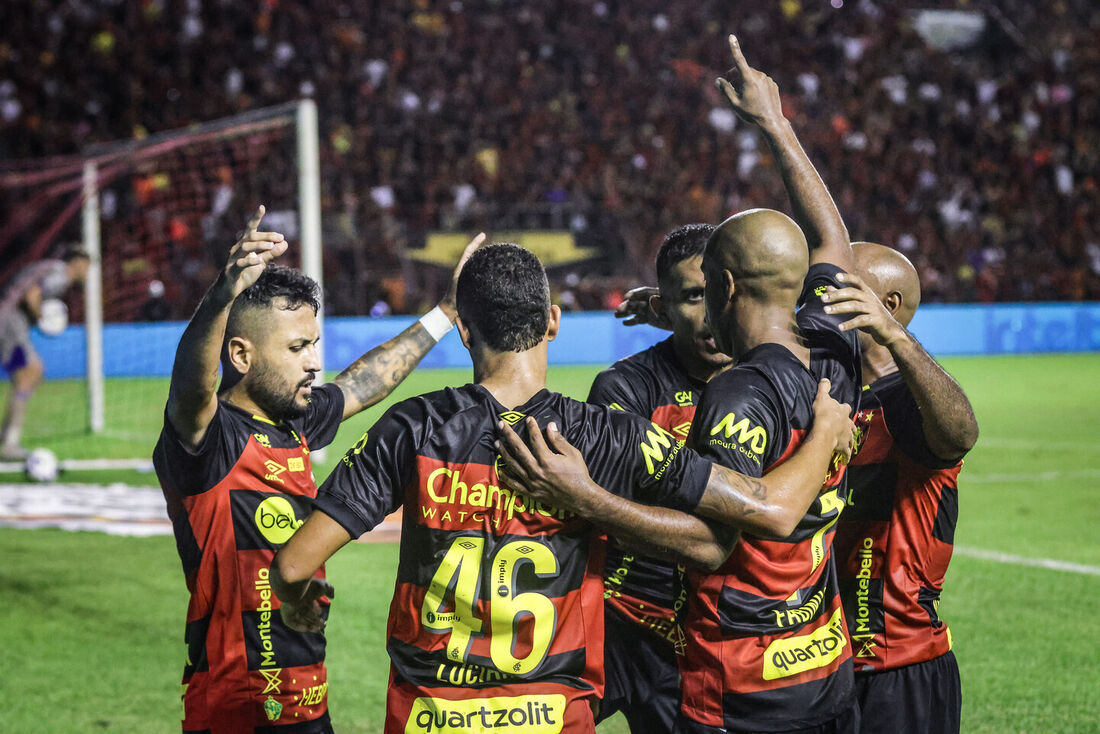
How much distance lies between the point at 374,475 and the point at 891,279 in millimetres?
1741

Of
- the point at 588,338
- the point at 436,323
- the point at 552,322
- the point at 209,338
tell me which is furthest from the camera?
the point at 588,338

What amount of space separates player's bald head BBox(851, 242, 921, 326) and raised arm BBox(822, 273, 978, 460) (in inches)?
19.7

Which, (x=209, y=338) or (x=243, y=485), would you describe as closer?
(x=209, y=338)

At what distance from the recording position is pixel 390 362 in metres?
4.20

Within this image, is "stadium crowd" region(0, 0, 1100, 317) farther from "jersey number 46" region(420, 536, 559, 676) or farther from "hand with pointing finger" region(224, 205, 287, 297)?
"jersey number 46" region(420, 536, 559, 676)

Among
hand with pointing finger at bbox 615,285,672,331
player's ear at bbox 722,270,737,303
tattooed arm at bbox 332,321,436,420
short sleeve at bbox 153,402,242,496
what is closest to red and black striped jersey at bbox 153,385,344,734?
short sleeve at bbox 153,402,242,496

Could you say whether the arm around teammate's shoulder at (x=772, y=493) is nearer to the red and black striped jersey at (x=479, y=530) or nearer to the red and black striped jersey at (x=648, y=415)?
the red and black striped jersey at (x=479, y=530)

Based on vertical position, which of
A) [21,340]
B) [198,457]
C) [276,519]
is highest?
[198,457]

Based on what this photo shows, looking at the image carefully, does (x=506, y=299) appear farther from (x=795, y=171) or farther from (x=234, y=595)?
(x=234, y=595)

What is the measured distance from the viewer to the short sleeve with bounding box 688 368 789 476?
8.78ft

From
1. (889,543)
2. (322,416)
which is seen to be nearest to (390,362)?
(322,416)

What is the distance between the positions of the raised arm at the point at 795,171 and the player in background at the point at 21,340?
36.3 feet

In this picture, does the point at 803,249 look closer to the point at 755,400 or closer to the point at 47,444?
the point at 755,400

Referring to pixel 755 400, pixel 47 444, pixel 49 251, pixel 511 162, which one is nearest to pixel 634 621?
pixel 755 400
